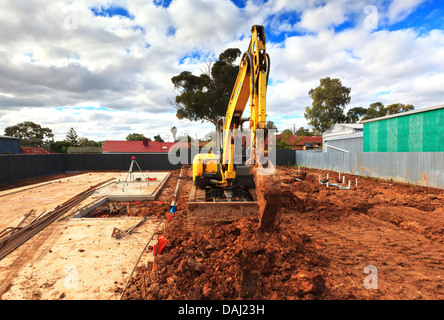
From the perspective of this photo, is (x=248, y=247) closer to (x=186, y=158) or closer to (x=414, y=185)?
(x=414, y=185)

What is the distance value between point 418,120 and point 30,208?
22.2m

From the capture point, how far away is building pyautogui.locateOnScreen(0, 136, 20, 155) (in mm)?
26152

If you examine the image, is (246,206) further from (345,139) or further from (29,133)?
(29,133)

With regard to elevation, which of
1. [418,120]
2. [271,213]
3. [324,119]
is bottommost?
[271,213]

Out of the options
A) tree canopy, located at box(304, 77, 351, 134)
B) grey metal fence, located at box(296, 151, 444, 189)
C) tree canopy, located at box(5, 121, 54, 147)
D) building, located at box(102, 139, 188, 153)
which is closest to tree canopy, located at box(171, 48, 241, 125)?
building, located at box(102, 139, 188, 153)

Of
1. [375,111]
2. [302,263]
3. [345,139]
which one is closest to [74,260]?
[302,263]

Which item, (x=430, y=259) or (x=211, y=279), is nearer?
(x=211, y=279)

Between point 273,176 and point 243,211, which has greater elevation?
point 273,176

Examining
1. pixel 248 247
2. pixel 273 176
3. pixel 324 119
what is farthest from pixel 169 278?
pixel 324 119

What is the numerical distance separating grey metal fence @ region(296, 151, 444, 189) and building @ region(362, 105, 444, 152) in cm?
294

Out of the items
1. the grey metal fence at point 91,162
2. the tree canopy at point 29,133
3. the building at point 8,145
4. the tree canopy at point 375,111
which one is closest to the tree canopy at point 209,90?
the grey metal fence at point 91,162

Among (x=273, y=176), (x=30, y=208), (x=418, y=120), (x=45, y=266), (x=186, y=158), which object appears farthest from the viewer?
(x=186, y=158)
